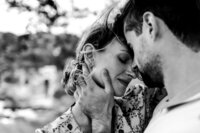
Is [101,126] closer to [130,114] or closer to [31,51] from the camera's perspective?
[130,114]

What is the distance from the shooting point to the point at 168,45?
2439mm

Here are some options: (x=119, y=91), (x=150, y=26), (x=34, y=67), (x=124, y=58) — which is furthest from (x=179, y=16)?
(x=34, y=67)

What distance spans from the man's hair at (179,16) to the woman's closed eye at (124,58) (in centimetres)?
26

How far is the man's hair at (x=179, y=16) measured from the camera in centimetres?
243

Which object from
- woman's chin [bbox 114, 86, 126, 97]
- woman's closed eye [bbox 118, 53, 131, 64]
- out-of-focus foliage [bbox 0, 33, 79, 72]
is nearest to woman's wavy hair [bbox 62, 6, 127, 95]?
woman's closed eye [bbox 118, 53, 131, 64]

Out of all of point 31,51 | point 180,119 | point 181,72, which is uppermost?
point 31,51

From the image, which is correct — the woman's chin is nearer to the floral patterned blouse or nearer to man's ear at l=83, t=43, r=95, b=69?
the floral patterned blouse

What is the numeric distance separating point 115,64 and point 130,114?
0.24 metres

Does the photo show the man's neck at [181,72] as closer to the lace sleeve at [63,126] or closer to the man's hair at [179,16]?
the man's hair at [179,16]

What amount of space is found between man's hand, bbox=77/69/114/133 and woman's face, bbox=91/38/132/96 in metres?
0.03

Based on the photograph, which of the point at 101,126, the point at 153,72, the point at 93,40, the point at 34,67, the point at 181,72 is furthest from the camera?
the point at 34,67

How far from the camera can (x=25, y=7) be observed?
7160 millimetres

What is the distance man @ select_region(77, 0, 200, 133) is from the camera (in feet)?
7.72

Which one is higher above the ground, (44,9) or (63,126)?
(44,9)
